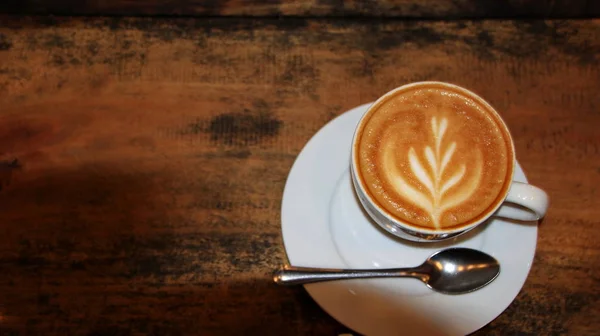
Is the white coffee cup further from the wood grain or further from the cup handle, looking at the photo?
the wood grain

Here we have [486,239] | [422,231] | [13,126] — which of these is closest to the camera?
[422,231]

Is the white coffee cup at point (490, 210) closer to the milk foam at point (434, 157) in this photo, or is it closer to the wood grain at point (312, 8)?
the milk foam at point (434, 157)

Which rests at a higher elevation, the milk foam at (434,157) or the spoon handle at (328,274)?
the milk foam at (434,157)

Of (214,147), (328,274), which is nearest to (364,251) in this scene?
(328,274)

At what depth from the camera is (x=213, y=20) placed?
1.12 m

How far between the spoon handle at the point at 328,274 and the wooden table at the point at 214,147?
0.09 meters

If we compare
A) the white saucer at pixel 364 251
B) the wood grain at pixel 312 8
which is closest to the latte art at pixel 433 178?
the white saucer at pixel 364 251

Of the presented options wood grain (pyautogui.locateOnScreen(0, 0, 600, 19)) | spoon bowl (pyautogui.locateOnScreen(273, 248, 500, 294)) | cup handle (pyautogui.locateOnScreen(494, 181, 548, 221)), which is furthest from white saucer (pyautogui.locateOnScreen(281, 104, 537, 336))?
wood grain (pyautogui.locateOnScreen(0, 0, 600, 19))

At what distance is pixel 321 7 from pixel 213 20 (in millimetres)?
242

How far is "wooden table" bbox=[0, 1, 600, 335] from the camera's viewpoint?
0.94m

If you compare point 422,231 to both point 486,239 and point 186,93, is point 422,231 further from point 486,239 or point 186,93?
point 186,93

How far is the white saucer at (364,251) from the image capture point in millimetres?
858

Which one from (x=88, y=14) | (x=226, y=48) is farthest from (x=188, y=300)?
(x=88, y=14)

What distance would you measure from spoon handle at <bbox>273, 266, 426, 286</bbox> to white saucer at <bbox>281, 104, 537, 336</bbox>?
15 millimetres
